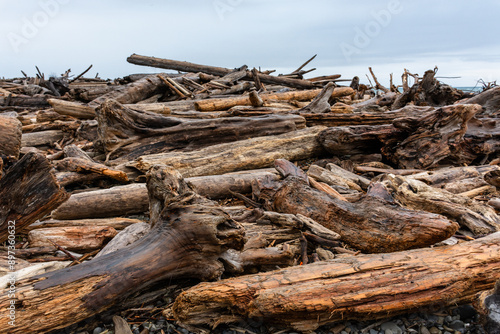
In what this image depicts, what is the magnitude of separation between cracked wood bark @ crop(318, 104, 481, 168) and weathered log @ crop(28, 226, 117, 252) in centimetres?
460

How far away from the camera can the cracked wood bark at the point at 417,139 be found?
254 inches

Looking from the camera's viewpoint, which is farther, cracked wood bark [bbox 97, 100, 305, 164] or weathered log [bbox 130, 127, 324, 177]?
cracked wood bark [bbox 97, 100, 305, 164]

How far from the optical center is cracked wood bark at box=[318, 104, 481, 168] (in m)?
6.46

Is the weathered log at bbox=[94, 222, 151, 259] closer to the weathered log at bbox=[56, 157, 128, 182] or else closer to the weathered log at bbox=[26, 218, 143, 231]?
the weathered log at bbox=[26, 218, 143, 231]

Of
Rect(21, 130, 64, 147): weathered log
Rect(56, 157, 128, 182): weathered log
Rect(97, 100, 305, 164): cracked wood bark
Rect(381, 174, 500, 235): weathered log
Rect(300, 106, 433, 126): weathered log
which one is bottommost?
Rect(381, 174, 500, 235): weathered log

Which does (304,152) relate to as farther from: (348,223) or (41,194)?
(41,194)

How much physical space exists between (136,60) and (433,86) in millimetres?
11686

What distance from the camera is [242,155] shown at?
6.50 m

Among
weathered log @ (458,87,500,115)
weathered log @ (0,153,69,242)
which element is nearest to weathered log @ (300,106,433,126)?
weathered log @ (458,87,500,115)

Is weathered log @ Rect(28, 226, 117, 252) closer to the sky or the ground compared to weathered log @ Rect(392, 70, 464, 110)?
closer to the ground

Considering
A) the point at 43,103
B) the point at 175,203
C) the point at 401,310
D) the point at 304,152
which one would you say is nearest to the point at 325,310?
the point at 401,310

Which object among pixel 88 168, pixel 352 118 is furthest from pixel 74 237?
pixel 352 118

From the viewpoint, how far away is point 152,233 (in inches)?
121

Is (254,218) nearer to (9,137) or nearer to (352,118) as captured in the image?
(9,137)
